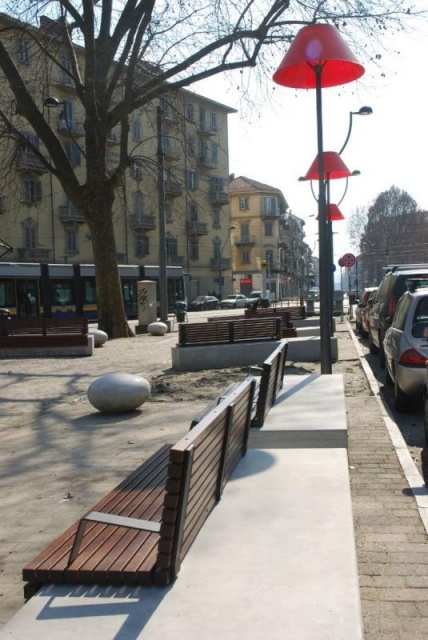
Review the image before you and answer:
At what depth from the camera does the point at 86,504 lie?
212 inches

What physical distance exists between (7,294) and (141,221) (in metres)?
30.5

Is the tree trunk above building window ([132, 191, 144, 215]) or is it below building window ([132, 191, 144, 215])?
below

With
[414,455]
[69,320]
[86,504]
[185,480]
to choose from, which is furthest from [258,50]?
[185,480]

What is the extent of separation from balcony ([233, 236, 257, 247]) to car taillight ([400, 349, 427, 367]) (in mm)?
90789

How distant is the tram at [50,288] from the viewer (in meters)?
32.6

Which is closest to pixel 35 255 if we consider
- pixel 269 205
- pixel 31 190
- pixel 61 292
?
pixel 31 190

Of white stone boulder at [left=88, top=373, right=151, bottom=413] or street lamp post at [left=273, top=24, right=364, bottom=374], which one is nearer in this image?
street lamp post at [left=273, top=24, right=364, bottom=374]

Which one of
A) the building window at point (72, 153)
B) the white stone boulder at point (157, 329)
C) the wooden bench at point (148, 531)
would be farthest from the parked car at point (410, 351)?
the building window at point (72, 153)

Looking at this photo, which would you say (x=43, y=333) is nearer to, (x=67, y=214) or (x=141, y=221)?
(x=67, y=214)

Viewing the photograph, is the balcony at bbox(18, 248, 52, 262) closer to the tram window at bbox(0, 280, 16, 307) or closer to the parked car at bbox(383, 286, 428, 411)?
the tram window at bbox(0, 280, 16, 307)

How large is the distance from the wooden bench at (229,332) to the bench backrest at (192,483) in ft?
31.3

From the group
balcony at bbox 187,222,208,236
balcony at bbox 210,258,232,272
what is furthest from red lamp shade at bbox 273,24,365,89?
balcony at bbox 210,258,232,272

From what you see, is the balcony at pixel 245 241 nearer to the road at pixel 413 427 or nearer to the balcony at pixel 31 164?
the balcony at pixel 31 164

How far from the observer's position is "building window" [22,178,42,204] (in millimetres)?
51156
